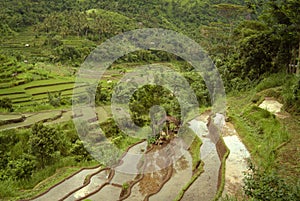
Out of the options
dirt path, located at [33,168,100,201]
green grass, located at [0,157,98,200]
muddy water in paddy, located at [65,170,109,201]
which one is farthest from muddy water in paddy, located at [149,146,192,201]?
green grass, located at [0,157,98,200]

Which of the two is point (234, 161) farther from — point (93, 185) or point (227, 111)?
point (227, 111)

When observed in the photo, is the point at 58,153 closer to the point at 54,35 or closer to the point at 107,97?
the point at 107,97

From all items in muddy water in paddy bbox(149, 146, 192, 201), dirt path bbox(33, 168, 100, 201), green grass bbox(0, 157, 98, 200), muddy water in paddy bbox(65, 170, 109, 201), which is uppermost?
muddy water in paddy bbox(149, 146, 192, 201)

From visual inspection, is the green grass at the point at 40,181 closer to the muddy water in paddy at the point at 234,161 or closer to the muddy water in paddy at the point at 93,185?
the muddy water in paddy at the point at 93,185

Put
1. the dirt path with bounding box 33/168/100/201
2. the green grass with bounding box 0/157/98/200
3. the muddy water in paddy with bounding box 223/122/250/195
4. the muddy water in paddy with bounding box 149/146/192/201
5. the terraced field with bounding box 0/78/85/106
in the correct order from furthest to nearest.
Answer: the terraced field with bounding box 0/78/85/106, the green grass with bounding box 0/157/98/200, the dirt path with bounding box 33/168/100/201, the muddy water in paddy with bounding box 149/146/192/201, the muddy water in paddy with bounding box 223/122/250/195

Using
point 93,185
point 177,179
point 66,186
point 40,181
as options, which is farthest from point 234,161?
point 40,181

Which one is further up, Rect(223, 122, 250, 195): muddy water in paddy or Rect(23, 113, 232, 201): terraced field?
Rect(223, 122, 250, 195): muddy water in paddy

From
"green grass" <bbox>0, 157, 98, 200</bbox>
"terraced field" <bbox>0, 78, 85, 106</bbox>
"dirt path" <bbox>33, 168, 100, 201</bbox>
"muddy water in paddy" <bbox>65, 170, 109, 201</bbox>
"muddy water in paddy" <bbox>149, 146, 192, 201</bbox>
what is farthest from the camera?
"terraced field" <bbox>0, 78, 85, 106</bbox>

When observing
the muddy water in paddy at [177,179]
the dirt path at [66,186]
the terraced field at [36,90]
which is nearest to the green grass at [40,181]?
the dirt path at [66,186]

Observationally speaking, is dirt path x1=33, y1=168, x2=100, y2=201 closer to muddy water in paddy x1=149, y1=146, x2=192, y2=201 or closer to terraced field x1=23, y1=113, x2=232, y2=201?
terraced field x1=23, y1=113, x2=232, y2=201

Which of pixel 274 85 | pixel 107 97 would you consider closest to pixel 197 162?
pixel 274 85

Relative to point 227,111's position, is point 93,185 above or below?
below

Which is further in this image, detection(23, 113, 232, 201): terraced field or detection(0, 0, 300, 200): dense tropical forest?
detection(0, 0, 300, 200): dense tropical forest
